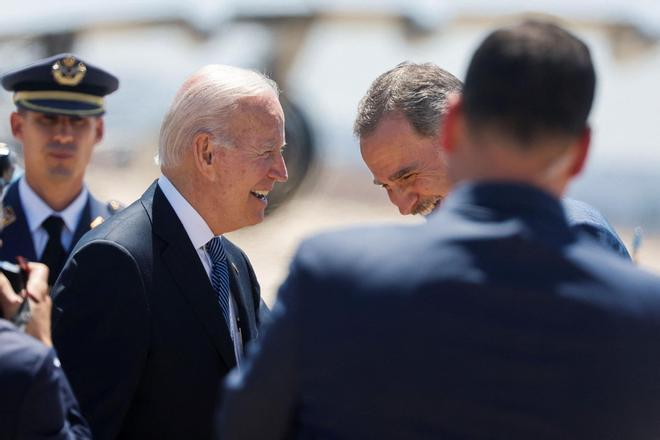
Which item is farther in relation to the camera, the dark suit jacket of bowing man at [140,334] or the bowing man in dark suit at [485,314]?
the dark suit jacket of bowing man at [140,334]

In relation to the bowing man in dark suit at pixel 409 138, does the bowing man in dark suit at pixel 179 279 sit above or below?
below

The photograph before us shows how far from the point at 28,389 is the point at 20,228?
227cm

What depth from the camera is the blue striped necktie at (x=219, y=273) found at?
276 centimetres

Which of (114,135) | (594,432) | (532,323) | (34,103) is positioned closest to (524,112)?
(532,323)

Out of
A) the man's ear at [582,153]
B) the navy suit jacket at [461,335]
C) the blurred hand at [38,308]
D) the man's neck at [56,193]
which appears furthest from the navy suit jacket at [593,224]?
the man's neck at [56,193]

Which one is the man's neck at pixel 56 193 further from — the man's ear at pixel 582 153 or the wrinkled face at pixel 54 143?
the man's ear at pixel 582 153

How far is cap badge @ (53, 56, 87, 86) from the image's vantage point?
14.3 feet

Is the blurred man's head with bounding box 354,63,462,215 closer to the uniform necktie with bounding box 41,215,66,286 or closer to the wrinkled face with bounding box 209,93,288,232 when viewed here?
the wrinkled face with bounding box 209,93,288,232

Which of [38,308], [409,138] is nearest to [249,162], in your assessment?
[409,138]

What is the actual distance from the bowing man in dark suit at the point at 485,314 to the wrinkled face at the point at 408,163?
50.5 inches

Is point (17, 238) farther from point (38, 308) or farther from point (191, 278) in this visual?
point (38, 308)

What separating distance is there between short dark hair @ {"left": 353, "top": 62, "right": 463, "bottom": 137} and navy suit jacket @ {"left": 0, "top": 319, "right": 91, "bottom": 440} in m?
1.44

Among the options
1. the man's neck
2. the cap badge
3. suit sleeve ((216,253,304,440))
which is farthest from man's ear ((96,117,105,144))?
suit sleeve ((216,253,304,440))

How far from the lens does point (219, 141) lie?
9.32 ft
